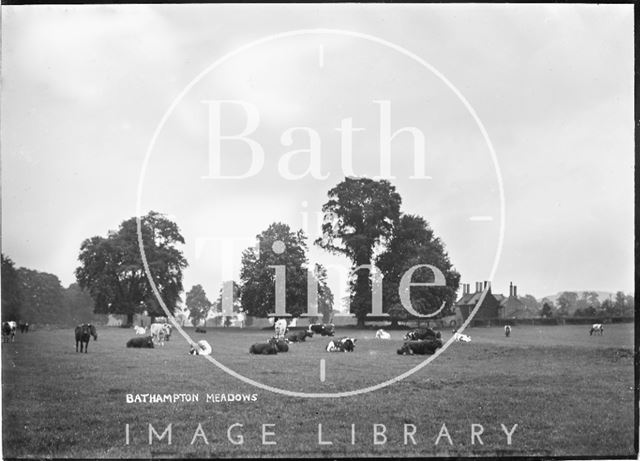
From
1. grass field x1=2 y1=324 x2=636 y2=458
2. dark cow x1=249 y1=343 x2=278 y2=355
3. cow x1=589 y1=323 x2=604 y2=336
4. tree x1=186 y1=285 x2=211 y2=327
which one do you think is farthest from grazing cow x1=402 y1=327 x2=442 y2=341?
tree x1=186 y1=285 x2=211 y2=327

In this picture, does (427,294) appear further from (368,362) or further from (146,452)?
(146,452)

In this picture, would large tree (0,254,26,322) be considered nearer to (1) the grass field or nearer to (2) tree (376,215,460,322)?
(1) the grass field

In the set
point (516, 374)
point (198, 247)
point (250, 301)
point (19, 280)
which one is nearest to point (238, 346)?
point (250, 301)

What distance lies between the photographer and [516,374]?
12.2m

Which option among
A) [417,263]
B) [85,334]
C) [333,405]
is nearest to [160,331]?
[85,334]

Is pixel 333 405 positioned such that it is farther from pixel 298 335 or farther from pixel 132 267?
pixel 132 267

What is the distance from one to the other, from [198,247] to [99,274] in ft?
6.68

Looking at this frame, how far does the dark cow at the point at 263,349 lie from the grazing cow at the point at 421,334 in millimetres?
2867

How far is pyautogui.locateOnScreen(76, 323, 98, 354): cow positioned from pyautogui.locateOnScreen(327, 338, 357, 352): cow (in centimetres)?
423

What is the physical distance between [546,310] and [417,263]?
2.77 meters

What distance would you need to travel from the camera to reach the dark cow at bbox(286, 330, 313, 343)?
13.7 metres

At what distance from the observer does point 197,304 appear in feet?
39.5

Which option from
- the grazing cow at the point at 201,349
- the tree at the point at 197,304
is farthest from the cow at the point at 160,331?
the tree at the point at 197,304

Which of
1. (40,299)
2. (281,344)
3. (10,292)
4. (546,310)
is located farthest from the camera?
(281,344)
